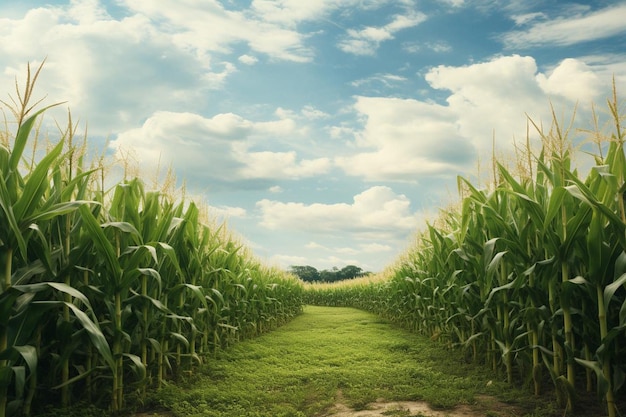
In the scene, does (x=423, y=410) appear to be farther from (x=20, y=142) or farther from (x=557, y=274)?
(x=20, y=142)

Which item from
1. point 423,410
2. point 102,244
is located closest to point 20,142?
point 102,244

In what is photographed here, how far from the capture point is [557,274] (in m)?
4.40

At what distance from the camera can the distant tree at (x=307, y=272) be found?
66.4 meters

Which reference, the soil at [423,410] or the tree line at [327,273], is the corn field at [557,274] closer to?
the soil at [423,410]

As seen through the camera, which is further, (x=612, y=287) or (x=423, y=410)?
(x=423, y=410)

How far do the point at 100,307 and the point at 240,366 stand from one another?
3085mm

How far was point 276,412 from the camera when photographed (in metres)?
4.90

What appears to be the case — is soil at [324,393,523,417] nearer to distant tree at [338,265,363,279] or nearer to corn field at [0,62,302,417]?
corn field at [0,62,302,417]

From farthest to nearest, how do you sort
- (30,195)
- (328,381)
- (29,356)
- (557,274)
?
(328,381)
(557,274)
(30,195)
(29,356)

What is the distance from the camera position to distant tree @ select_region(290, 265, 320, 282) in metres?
66.4

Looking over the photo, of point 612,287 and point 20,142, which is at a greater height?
point 20,142

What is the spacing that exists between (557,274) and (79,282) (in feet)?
14.6

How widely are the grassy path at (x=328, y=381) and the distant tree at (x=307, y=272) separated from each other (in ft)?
188

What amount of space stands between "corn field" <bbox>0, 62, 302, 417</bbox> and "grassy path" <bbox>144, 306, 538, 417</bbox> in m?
0.67
